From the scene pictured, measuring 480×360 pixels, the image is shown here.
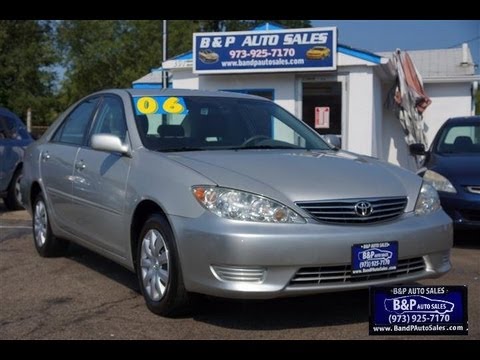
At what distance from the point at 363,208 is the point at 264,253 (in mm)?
708

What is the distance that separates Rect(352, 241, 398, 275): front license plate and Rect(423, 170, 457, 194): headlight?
3405mm

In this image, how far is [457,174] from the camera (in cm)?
748

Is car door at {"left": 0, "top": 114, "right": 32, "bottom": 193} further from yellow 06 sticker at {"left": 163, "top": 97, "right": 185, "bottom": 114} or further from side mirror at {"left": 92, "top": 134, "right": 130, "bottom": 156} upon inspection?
side mirror at {"left": 92, "top": 134, "right": 130, "bottom": 156}

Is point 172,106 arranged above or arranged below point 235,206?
above

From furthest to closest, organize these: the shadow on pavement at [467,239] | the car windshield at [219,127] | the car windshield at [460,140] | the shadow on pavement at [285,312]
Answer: the car windshield at [460,140], the shadow on pavement at [467,239], the car windshield at [219,127], the shadow on pavement at [285,312]

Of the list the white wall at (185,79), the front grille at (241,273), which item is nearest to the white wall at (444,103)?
the white wall at (185,79)

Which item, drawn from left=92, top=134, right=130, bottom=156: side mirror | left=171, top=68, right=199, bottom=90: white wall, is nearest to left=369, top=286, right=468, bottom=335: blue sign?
left=92, top=134, right=130, bottom=156: side mirror

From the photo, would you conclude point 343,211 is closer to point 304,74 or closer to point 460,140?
point 460,140

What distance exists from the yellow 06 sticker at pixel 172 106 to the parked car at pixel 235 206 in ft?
0.05

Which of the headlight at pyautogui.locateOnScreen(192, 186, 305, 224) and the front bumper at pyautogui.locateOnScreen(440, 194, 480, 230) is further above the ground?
the headlight at pyautogui.locateOnScreen(192, 186, 305, 224)

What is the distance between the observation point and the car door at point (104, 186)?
497 cm

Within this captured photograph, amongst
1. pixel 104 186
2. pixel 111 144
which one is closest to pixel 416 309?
pixel 111 144

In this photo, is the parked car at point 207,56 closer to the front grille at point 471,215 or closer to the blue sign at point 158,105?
the front grille at point 471,215

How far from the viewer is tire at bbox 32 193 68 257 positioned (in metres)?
6.51
